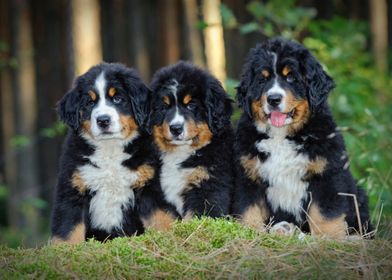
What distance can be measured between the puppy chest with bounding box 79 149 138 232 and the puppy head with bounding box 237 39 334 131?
4.04 ft

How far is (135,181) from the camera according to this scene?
215 inches

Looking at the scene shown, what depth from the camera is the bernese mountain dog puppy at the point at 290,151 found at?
511cm

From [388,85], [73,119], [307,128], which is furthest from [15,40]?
[307,128]

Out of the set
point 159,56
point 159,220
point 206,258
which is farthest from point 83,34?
point 159,56

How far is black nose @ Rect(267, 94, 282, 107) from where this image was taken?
5090 millimetres

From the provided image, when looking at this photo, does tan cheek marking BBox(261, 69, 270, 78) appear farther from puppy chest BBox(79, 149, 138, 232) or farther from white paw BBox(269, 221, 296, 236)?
puppy chest BBox(79, 149, 138, 232)

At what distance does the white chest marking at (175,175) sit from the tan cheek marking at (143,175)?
0.17m

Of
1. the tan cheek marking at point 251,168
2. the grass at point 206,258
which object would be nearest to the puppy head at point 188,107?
the tan cheek marking at point 251,168

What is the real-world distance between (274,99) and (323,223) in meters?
1.08

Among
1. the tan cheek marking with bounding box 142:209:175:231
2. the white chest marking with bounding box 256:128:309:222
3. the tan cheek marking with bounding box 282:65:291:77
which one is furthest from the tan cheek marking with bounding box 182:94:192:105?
the tan cheek marking with bounding box 142:209:175:231

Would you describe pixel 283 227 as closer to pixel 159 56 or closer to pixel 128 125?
pixel 128 125

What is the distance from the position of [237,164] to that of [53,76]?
60.3 ft

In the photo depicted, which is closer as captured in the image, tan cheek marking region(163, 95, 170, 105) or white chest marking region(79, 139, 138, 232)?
white chest marking region(79, 139, 138, 232)

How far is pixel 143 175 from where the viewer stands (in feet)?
17.9
